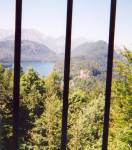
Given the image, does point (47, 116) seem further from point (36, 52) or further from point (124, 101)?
point (36, 52)

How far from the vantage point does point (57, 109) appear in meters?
23.6

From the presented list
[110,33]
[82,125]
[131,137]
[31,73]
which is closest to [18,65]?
[110,33]

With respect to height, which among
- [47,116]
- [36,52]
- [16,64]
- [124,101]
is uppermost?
[36,52]

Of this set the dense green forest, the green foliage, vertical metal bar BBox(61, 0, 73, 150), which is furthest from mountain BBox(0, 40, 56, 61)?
vertical metal bar BBox(61, 0, 73, 150)

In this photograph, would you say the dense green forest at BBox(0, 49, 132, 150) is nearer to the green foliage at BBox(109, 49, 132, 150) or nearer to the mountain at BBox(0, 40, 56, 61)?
the green foliage at BBox(109, 49, 132, 150)

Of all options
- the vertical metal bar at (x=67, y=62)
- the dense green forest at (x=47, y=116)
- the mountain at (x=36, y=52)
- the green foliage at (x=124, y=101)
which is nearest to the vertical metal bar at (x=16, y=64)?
the vertical metal bar at (x=67, y=62)

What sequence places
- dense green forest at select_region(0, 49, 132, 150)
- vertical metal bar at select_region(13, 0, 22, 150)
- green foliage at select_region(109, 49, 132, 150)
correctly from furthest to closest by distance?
dense green forest at select_region(0, 49, 132, 150) → green foliage at select_region(109, 49, 132, 150) → vertical metal bar at select_region(13, 0, 22, 150)

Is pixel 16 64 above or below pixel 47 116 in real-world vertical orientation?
above

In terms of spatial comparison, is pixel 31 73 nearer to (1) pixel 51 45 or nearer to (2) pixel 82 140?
(2) pixel 82 140

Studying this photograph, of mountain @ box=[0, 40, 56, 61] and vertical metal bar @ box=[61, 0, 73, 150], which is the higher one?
mountain @ box=[0, 40, 56, 61]

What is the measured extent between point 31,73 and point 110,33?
26513mm

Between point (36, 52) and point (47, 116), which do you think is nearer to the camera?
point (47, 116)

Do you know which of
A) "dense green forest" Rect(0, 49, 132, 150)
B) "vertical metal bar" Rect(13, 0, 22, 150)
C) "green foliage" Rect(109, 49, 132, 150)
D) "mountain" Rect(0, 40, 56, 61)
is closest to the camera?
"vertical metal bar" Rect(13, 0, 22, 150)

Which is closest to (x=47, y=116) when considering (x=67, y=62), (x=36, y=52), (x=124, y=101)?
(x=124, y=101)
